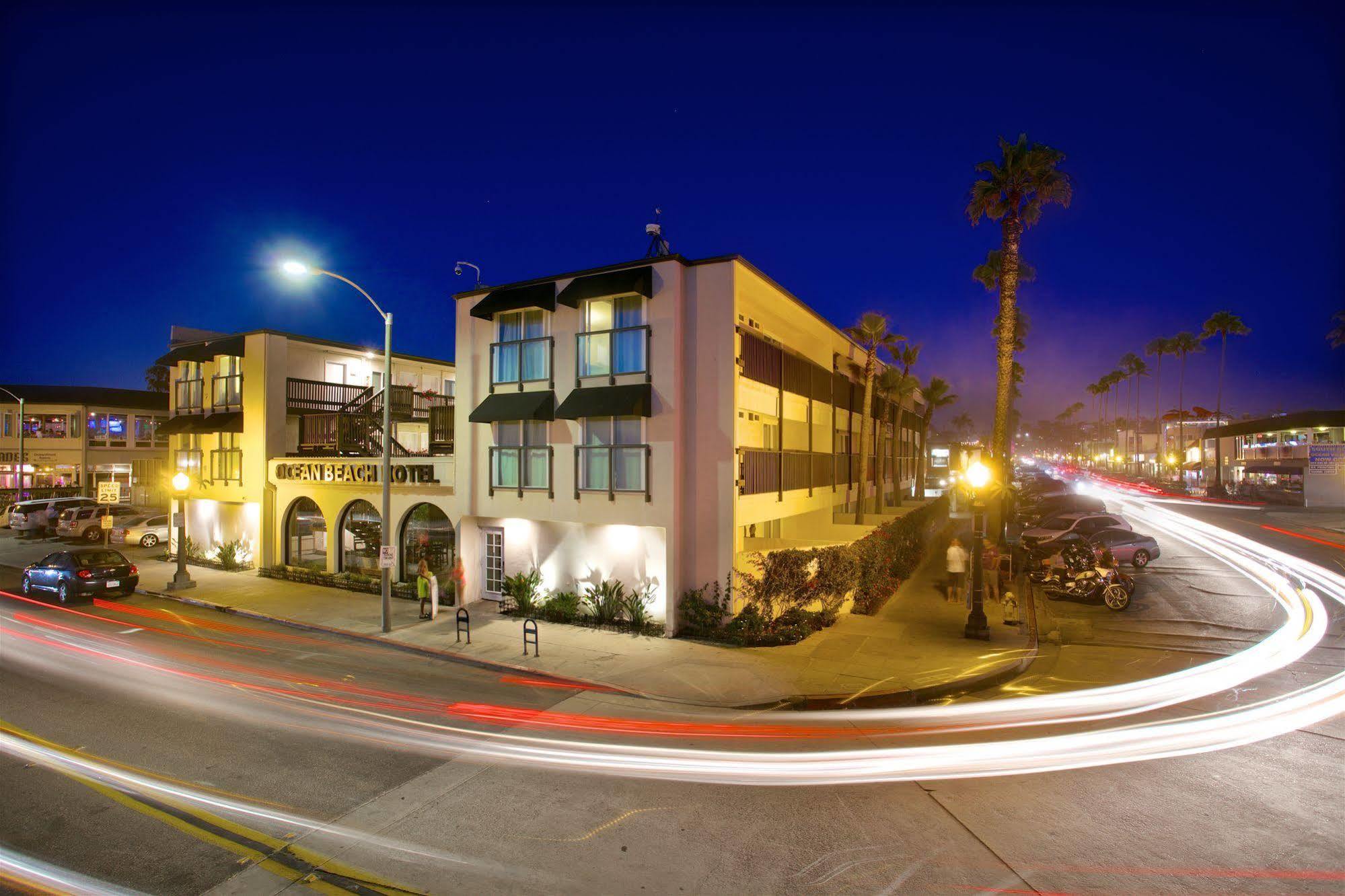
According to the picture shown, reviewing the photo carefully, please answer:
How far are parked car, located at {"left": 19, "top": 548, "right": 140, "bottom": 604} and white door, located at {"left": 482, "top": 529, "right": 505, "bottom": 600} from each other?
11.8 metres

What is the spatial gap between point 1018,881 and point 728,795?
9.69ft

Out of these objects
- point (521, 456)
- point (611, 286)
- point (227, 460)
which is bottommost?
point (227, 460)

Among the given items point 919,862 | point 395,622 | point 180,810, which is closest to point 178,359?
point 395,622

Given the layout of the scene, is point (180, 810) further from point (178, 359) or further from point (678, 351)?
point (178, 359)

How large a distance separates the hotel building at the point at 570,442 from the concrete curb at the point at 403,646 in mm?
3382

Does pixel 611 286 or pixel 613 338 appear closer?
pixel 611 286

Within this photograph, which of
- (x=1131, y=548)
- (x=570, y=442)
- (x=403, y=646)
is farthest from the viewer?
(x=1131, y=548)

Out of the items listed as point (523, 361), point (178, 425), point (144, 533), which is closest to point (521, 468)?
point (523, 361)

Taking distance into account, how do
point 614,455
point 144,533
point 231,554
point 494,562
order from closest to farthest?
point 614,455, point 494,562, point 231,554, point 144,533

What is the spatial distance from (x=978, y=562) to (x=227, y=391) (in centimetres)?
2743

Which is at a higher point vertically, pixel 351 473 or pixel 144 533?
pixel 351 473

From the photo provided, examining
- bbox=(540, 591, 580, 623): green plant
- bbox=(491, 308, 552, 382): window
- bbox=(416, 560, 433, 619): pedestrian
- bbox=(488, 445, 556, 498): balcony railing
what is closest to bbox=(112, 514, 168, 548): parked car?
bbox=(416, 560, 433, 619): pedestrian

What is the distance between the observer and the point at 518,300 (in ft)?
55.7

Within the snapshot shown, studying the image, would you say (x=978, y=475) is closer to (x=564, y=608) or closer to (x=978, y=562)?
(x=978, y=562)
